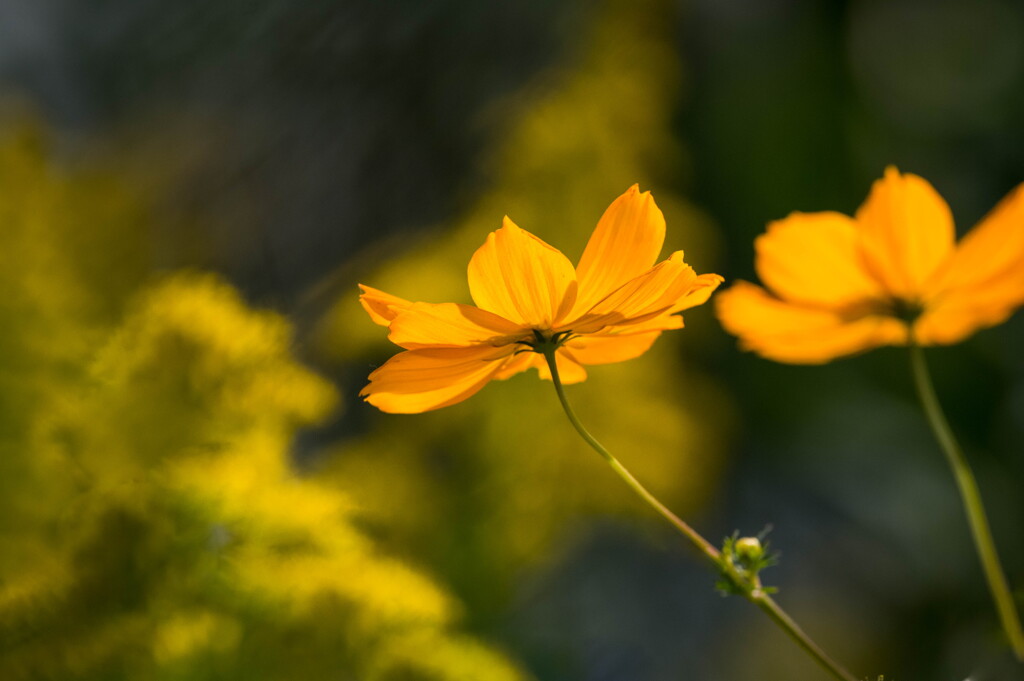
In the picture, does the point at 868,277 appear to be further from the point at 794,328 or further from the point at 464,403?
the point at 464,403

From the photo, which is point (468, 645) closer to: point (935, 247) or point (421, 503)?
point (421, 503)

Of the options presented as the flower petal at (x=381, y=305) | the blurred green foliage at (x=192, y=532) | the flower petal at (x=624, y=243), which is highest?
the blurred green foliage at (x=192, y=532)

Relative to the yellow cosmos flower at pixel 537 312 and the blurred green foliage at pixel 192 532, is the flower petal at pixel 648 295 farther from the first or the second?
the blurred green foliage at pixel 192 532

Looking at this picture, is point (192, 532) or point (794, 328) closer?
point (794, 328)

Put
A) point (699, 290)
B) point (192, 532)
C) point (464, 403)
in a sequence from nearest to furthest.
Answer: point (699, 290), point (192, 532), point (464, 403)

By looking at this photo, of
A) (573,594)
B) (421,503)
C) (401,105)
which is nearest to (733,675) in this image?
(573,594)

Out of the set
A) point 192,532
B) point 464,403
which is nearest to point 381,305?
point 192,532

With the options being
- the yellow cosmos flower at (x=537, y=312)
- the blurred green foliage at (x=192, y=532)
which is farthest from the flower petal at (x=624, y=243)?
the blurred green foliage at (x=192, y=532)

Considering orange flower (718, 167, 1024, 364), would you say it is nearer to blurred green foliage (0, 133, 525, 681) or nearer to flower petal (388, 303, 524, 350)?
flower petal (388, 303, 524, 350)
